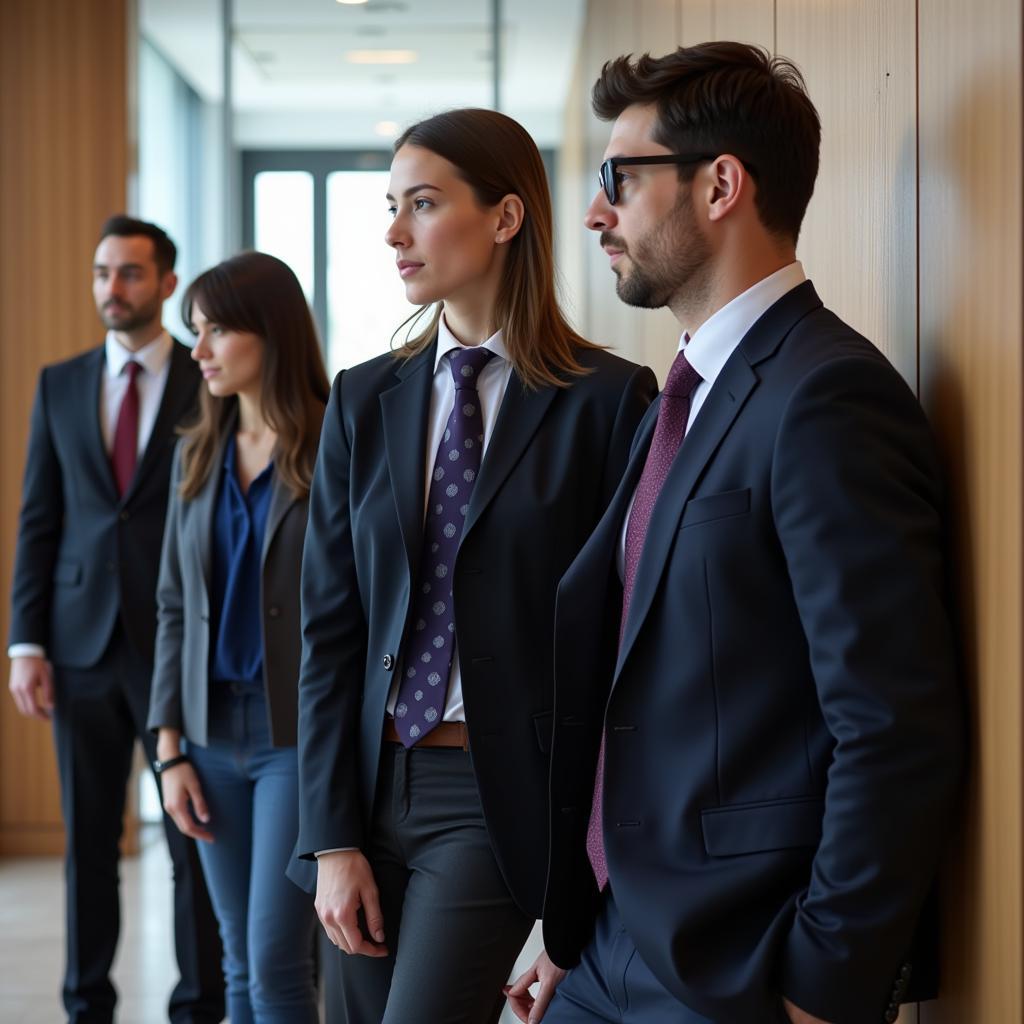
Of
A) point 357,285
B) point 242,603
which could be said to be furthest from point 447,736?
point 357,285

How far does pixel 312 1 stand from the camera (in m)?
7.01

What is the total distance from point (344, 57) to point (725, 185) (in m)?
6.29

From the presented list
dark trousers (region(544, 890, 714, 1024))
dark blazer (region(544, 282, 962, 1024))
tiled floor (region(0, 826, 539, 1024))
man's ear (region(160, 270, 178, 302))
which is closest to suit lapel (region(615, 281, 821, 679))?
dark blazer (region(544, 282, 962, 1024))

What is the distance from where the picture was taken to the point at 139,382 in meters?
3.82

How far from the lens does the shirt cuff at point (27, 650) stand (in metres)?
3.64

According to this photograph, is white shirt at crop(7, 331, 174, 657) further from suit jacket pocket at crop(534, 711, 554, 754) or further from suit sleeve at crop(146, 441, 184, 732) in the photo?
suit jacket pocket at crop(534, 711, 554, 754)

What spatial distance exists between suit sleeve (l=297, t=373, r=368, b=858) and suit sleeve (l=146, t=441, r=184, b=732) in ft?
3.18

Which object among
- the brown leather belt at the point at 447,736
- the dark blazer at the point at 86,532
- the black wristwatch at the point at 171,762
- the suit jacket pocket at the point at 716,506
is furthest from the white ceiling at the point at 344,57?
the suit jacket pocket at the point at 716,506

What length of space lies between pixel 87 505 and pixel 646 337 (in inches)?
67.3

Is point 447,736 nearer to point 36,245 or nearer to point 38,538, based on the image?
point 38,538

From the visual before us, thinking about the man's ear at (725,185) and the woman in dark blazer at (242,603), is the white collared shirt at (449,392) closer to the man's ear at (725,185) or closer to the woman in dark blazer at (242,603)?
the man's ear at (725,185)

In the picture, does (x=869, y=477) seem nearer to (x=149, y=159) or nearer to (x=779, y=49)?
(x=779, y=49)

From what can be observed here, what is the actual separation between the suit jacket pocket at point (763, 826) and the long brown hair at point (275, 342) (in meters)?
1.59

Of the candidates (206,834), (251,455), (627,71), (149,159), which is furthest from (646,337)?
(149,159)
